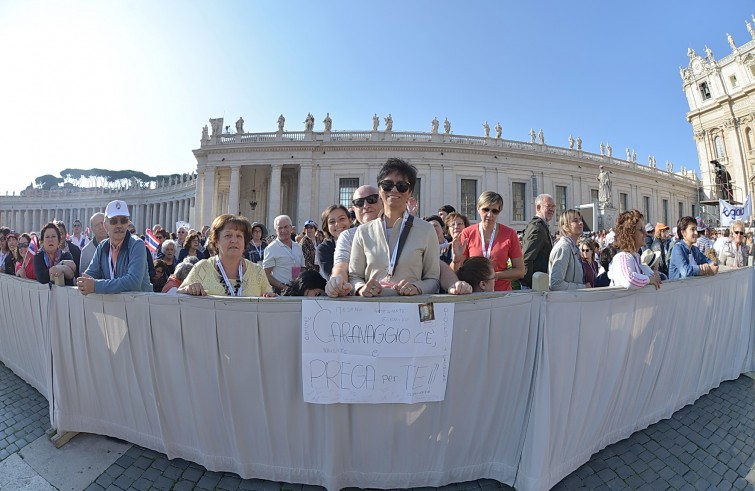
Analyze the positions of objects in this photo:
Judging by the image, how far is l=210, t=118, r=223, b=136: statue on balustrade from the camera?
31.4 meters

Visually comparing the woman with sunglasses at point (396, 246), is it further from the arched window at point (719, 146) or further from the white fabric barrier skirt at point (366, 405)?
the arched window at point (719, 146)

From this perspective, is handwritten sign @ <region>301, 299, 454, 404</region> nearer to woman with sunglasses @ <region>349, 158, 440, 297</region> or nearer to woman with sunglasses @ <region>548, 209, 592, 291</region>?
woman with sunglasses @ <region>349, 158, 440, 297</region>

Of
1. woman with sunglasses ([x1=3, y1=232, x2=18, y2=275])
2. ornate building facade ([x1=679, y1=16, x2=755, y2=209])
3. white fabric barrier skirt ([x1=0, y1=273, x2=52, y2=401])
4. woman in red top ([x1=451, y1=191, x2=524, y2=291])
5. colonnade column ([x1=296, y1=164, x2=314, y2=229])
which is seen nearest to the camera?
white fabric barrier skirt ([x1=0, y1=273, x2=52, y2=401])

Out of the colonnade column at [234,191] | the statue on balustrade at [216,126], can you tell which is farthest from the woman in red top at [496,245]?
the statue on balustrade at [216,126]

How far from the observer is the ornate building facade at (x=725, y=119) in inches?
1609

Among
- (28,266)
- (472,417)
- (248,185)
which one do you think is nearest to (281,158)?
(248,185)

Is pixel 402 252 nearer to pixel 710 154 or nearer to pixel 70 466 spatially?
pixel 70 466

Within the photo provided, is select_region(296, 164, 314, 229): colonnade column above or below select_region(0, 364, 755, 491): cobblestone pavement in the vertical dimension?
above

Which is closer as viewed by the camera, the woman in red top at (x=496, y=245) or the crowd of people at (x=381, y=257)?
the crowd of people at (x=381, y=257)

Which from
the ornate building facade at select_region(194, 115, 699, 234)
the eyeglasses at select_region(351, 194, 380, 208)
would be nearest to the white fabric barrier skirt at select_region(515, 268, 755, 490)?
the eyeglasses at select_region(351, 194, 380, 208)

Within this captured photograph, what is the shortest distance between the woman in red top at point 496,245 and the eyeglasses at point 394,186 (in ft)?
4.63

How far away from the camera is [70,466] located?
285 centimetres

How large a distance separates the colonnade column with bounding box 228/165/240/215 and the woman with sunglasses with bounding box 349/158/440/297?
29.3m

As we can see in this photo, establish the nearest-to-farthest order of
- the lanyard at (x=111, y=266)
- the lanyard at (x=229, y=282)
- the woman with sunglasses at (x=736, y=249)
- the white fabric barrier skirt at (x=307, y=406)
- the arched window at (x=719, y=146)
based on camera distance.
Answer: the white fabric barrier skirt at (x=307, y=406) < the lanyard at (x=229, y=282) < the lanyard at (x=111, y=266) < the woman with sunglasses at (x=736, y=249) < the arched window at (x=719, y=146)
